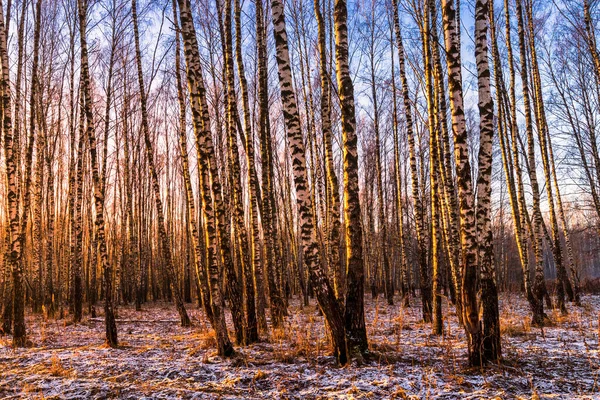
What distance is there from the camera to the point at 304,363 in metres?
5.50

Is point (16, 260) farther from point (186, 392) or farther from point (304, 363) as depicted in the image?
point (304, 363)

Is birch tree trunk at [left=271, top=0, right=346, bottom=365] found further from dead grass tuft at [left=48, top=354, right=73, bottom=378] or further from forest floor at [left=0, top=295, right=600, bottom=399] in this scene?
dead grass tuft at [left=48, top=354, right=73, bottom=378]

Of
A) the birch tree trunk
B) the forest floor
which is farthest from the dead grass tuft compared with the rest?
the birch tree trunk

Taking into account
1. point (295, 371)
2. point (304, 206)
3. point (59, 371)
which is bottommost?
point (295, 371)

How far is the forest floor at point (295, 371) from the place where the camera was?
4.32m

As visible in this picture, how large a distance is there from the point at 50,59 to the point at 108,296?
11.3m

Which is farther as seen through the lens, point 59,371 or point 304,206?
point 304,206

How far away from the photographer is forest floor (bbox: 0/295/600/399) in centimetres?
432

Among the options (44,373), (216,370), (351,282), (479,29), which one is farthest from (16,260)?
(479,29)

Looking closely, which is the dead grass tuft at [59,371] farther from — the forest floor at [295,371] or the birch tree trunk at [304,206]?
the birch tree trunk at [304,206]

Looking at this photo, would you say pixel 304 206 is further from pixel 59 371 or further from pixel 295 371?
pixel 59 371

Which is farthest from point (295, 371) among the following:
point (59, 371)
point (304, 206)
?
point (59, 371)

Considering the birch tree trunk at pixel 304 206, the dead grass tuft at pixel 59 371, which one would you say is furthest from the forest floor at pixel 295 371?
the birch tree trunk at pixel 304 206

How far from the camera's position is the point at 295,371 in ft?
16.8
